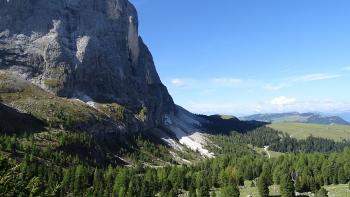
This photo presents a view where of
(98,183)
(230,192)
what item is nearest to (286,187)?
(230,192)

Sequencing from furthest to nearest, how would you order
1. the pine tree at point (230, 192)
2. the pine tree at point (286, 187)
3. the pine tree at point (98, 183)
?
1. the pine tree at point (98, 183)
2. the pine tree at point (286, 187)
3. the pine tree at point (230, 192)

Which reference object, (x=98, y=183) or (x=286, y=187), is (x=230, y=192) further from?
(x=98, y=183)

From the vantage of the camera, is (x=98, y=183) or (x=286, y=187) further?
(x=98, y=183)

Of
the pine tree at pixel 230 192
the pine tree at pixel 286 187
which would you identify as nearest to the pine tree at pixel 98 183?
the pine tree at pixel 230 192

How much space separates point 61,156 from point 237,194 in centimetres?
9410

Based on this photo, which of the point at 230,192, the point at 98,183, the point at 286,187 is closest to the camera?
the point at 230,192

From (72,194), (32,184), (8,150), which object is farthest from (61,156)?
(32,184)

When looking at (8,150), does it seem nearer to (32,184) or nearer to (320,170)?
(320,170)

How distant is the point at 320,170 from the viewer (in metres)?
188

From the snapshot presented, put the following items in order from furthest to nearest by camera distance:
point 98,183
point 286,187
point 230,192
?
point 98,183
point 286,187
point 230,192

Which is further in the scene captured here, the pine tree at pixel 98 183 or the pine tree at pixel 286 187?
the pine tree at pixel 98 183

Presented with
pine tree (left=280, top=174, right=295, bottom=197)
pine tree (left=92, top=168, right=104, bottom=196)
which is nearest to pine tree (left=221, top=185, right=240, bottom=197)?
pine tree (left=280, top=174, right=295, bottom=197)

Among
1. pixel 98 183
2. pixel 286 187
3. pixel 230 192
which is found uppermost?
pixel 286 187

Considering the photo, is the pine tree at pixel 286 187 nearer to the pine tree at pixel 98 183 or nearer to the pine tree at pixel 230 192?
the pine tree at pixel 230 192
